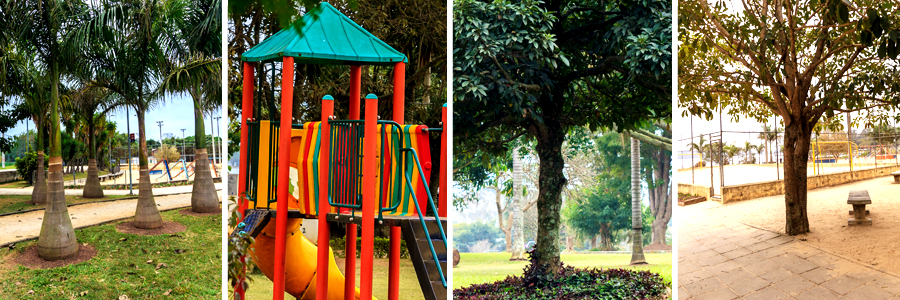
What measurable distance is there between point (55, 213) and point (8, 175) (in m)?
0.66

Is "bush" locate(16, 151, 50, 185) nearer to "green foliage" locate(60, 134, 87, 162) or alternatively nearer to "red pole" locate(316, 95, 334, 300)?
"green foliage" locate(60, 134, 87, 162)

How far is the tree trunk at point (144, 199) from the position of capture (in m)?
5.66

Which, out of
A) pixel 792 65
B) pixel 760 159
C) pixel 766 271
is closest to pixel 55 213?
pixel 766 271

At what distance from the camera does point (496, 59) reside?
159 inches

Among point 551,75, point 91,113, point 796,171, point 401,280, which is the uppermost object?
point 551,75

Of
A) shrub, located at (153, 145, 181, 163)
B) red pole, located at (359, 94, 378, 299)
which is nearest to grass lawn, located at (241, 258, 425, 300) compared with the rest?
red pole, located at (359, 94, 378, 299)

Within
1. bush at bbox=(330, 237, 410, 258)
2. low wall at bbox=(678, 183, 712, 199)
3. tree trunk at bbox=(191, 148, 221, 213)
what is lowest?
bush at bbox=(330, 237, 410, 258)

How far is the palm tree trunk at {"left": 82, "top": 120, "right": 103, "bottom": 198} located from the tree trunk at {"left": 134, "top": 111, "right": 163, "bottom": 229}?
0.39m

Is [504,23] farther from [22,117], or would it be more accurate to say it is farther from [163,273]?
[22,117]

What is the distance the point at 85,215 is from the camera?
5508 mm

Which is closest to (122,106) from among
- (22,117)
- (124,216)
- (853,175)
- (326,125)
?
(22,117)

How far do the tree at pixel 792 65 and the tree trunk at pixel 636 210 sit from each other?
1.38 meters

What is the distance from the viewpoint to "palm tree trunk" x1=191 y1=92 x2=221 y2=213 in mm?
5195

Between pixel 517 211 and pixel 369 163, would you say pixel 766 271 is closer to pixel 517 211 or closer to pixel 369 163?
pixel 517 211
